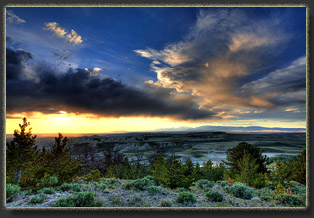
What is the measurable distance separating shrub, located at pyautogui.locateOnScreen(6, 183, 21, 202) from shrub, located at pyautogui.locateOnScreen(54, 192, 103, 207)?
54.7 inches

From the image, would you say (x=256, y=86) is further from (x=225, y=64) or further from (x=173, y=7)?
(x=173, y=7)

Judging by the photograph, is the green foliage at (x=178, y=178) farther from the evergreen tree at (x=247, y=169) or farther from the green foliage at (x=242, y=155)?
the evergreen tree at (x=247, y=169)

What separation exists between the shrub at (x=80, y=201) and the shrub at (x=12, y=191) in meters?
1.39

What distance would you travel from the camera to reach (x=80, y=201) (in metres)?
4.11

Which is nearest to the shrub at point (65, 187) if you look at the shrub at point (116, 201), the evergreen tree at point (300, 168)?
the shrub at point (116, 201)

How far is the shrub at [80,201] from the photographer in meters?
4.03

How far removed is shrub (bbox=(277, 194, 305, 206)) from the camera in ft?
13.6

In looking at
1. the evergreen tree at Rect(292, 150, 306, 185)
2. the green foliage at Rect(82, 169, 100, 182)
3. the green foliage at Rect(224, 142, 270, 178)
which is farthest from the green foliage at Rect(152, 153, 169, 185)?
the evergreen tree at Rect(292, 150, 306, 185)

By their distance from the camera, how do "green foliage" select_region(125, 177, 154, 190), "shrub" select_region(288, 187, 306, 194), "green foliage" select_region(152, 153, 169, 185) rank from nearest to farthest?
"shrub" select_region(288, 187, 306, 194), "green foliage" select_region(125, 177, 154, 190), "green foliage" select_region(152, 153, 169, 185)

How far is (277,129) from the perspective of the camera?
476cm

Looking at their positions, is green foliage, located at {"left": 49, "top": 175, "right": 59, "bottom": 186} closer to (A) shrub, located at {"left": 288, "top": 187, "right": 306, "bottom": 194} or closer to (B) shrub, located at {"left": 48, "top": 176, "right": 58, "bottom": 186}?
(B) shrub, located at {"left": 48, "top": 176, "right": 58, "bottom": 186}

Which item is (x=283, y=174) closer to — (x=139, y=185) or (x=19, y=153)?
(x=139, y=185)

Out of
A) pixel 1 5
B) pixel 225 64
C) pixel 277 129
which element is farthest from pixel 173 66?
pixel 1 5

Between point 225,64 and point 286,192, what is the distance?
4363 mm
